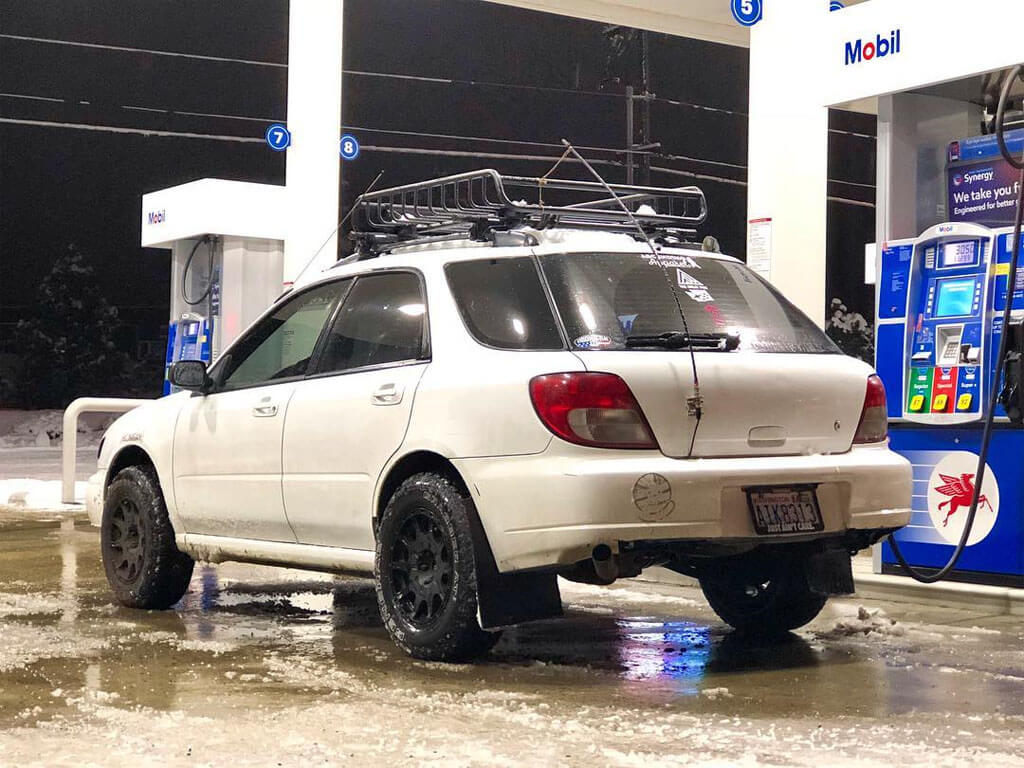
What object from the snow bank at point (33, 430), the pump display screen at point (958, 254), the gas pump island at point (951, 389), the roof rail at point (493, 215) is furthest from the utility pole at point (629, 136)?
the roof rail at point (493, 215)

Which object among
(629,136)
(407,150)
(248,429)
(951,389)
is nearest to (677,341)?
(248,429)

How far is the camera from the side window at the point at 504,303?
18.5 feet

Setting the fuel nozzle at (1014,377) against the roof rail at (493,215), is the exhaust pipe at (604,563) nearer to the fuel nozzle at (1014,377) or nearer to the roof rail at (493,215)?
the roof rail at (493,215)

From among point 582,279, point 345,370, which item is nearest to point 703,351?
point 582,279

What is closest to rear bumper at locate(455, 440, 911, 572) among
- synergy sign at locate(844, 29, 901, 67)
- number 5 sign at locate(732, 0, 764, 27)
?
Result: synergy sign at locate(844, 29, 901, 67)

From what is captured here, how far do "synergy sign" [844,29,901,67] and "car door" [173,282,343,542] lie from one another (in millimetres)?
3360

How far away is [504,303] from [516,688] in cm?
148

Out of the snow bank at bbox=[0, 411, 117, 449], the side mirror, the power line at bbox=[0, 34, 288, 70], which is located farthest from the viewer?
the power line at bbox=[0, 34, 288, 70]

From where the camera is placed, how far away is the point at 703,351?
5.55 metres

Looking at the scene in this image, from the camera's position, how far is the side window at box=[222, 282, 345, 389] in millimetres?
6754

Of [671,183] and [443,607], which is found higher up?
[671,183]

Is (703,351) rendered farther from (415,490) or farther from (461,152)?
(461,152)

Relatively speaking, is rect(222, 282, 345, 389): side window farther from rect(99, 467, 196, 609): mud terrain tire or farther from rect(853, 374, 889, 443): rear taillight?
rect(853, 374, 889, 443): rear taillight

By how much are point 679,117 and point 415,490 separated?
98.2ft
